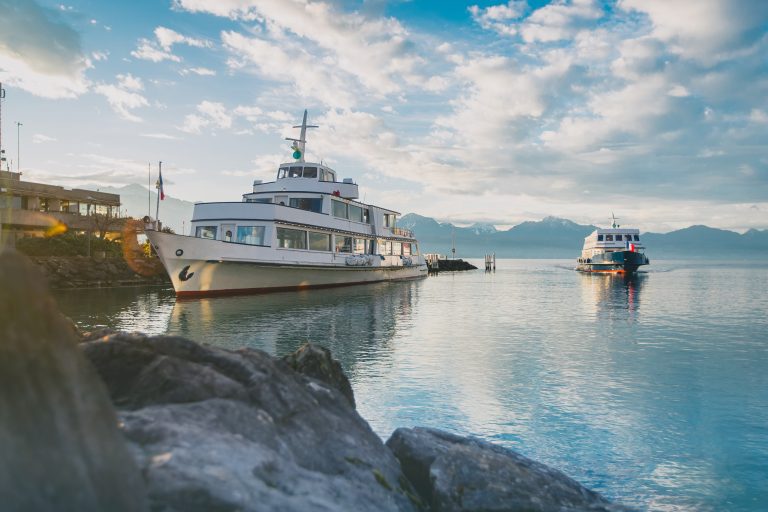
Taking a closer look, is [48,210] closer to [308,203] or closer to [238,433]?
[308,203]

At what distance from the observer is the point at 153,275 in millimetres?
51312

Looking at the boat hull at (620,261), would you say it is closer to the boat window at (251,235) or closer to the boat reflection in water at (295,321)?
the boat reflection in water at (295,321)

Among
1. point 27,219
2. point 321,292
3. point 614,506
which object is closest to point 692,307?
point 321,292

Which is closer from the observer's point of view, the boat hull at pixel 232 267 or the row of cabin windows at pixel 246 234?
the boat hull at pixel 232 267

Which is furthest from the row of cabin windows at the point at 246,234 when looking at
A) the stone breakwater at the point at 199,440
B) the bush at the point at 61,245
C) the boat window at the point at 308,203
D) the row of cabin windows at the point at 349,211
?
the stone breakwater at the point at 199,440

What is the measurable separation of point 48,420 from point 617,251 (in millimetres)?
79467

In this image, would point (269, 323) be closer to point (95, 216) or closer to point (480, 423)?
point (480, 423)

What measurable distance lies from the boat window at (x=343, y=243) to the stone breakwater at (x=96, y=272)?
19365mm

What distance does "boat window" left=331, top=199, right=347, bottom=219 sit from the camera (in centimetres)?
4172

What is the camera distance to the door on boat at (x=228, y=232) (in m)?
33.8

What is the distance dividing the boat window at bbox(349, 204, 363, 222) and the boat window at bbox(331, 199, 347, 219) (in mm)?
1180

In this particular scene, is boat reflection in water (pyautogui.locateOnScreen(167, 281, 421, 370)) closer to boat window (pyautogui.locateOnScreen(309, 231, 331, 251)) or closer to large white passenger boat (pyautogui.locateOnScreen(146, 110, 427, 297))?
large white passenger boat (pyautogui.locateOnScreen(146, 110, 427, 297))

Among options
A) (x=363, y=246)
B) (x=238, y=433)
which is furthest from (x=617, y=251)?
(x=238, y=433)

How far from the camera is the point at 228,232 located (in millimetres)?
33969
